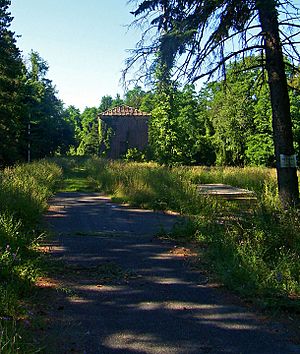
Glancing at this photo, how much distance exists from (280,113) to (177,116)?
30.2m

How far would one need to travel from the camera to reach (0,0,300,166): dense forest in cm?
1006

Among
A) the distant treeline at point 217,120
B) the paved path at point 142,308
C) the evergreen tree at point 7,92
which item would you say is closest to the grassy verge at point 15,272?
the paved path at point 142,308

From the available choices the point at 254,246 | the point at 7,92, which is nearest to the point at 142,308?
the point at 254,246

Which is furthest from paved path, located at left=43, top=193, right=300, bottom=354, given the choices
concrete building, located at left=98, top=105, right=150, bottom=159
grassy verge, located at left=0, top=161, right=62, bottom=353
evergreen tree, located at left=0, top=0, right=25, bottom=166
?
concrete building, located at left=98, top=105, right=150, bottom=159

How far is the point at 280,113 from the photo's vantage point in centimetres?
826

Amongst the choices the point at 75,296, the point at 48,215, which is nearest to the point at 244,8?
the point at 75,296

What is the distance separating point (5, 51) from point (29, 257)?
1260 inches

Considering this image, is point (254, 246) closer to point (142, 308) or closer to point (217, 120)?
point (142, 308)

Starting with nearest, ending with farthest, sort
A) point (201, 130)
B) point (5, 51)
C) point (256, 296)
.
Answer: point (256, 296), point (5, 51), point (201, 130)

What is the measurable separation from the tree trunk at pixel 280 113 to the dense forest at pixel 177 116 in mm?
475

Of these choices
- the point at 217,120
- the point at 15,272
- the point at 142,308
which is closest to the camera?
the point at 142,308

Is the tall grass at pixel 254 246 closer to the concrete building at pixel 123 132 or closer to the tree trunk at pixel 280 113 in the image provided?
the tree trunk at pixel 280 113

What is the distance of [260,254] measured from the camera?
5.83m

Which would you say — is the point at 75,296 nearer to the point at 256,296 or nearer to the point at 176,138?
the point at 256,296
